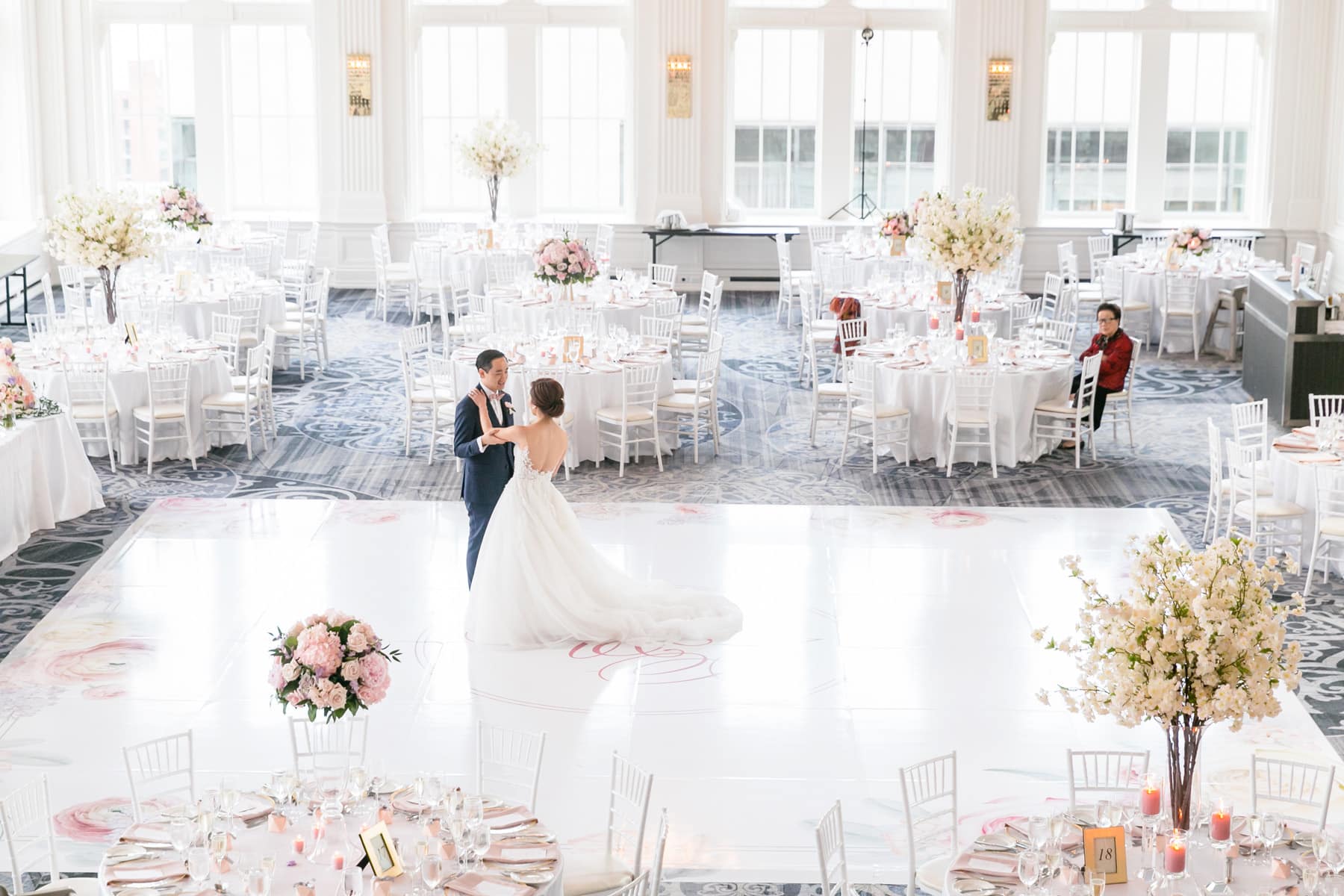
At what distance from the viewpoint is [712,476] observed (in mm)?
12422

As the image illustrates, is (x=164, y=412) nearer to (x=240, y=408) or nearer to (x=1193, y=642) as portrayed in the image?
(x=240, y=408)

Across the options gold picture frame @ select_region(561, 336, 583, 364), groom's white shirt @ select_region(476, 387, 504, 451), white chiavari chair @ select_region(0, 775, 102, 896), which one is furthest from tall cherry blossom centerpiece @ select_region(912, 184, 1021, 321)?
white chiavari chair @ select_region(0, 775, 102, 896)

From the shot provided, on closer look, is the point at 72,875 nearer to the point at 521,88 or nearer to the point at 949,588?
the point at 949,588

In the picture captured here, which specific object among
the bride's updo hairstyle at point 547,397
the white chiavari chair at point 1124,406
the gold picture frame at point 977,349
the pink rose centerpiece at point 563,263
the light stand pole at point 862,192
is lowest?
the white chiavari chair at point 1124,406

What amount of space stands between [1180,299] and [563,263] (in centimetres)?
672

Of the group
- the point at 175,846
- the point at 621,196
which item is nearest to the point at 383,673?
the point at 175,846

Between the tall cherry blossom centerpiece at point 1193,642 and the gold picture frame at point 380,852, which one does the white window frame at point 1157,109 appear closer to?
the tall cherry blossom centerpiece at point 1193,642

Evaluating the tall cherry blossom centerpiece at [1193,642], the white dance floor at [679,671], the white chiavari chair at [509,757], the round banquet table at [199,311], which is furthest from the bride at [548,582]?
the round banquet table at [199,311]

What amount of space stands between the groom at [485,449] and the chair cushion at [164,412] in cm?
415

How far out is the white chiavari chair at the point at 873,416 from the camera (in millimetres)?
12445

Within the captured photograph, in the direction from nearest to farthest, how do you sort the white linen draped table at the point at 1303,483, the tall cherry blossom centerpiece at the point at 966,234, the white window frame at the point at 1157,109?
the white linen draped table at the point at 1303,483 → the tall cherry blossom centerpiece at the point at 966,234 → the white window frame at the point at 1157,109

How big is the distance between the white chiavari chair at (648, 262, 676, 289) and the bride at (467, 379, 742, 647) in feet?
24.5

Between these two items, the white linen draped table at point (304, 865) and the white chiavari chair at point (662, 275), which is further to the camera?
the white chiavari chair at point (662, 275)

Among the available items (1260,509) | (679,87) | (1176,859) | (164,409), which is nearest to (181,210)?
(164,409)
